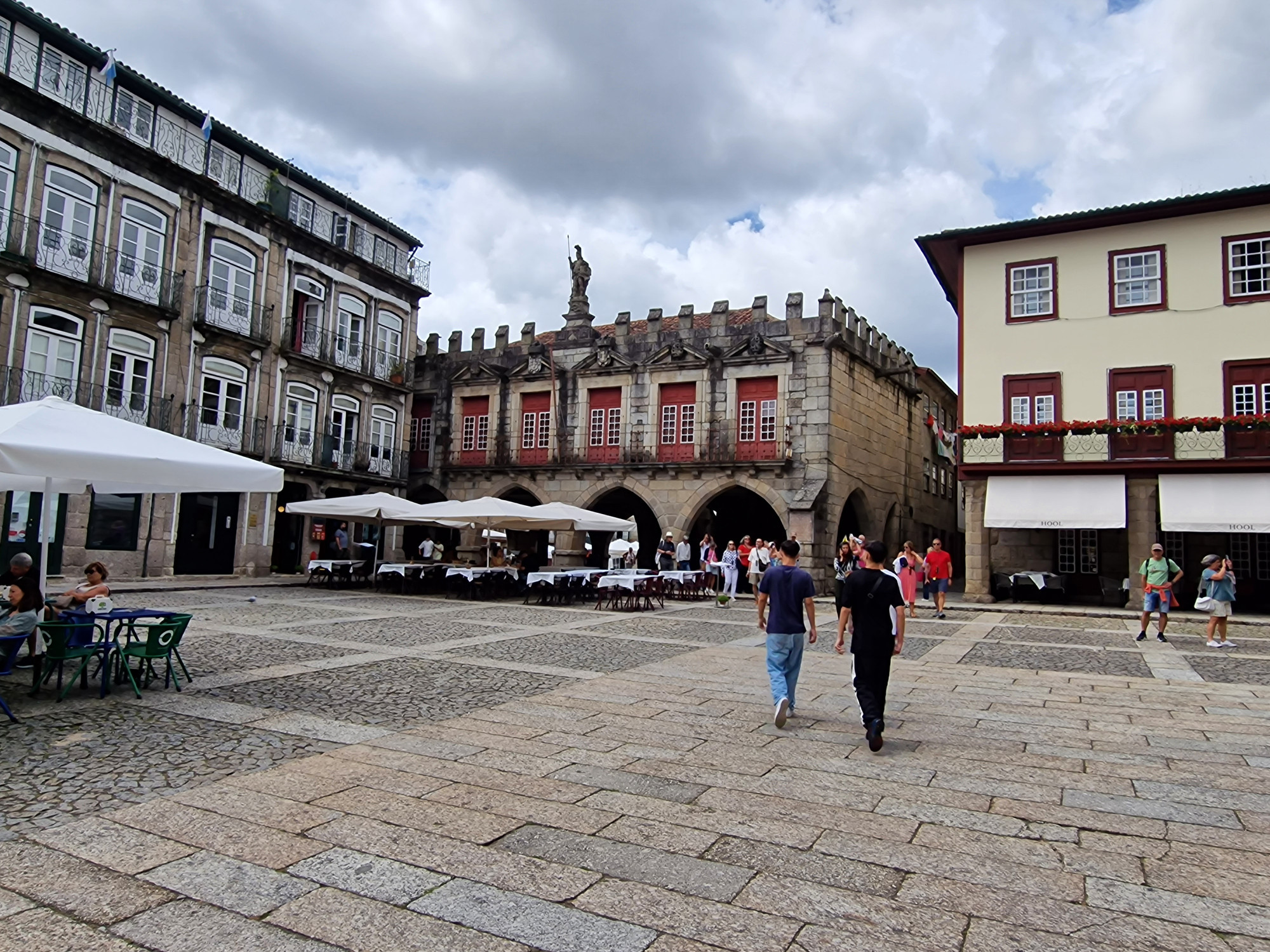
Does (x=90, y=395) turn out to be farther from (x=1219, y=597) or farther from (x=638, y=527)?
(x=1219, y=597)

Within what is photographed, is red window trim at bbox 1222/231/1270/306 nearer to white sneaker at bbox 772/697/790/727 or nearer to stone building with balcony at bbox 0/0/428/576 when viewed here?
white sneaker at bbox 772/697/790/727

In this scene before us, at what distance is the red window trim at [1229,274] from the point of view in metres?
19.1

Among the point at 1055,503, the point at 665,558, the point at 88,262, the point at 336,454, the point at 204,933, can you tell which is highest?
the point at 88,262

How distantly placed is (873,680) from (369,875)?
11.7ft

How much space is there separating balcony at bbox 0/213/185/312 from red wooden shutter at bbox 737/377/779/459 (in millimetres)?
15447

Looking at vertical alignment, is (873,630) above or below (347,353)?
below

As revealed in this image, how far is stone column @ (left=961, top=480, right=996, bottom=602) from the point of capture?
20922mm

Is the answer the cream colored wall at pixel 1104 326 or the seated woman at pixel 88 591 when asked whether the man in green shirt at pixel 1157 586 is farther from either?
the seated woman at pixel 88 591

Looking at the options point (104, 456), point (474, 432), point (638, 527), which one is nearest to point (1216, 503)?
point (638, 527)

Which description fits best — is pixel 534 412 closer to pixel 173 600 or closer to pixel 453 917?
pixel 173 600

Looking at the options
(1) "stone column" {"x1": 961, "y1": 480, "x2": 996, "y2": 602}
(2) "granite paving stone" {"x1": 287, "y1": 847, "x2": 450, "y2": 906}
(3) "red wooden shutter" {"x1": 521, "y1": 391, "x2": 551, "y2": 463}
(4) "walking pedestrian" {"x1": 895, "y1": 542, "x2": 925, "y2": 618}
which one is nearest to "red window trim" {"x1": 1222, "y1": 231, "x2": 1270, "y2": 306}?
(1) "stone column" {"x1": 961, "y1": 480, "x2": 996, "y2": 602}

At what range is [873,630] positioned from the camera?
5.98 metres

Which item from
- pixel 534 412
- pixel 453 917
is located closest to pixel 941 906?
pixel 453 917

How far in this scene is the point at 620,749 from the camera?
576 cm
